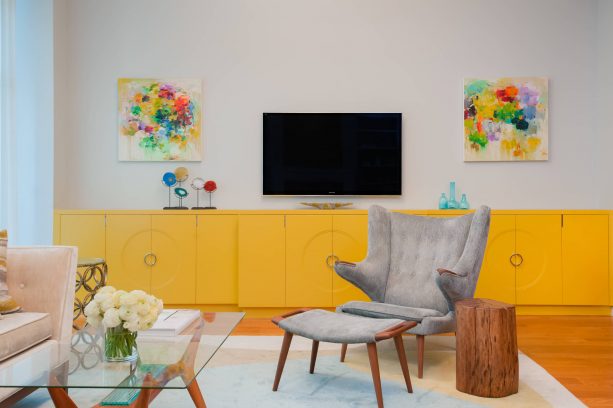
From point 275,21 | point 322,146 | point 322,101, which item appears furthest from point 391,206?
point 275,21

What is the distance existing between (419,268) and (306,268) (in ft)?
3.95

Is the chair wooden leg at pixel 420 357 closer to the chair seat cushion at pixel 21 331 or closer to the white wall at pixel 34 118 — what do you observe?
the chair seat cushion at pixel 21 331

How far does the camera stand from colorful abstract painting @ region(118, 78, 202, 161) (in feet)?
15.8

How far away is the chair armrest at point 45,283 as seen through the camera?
104 inches

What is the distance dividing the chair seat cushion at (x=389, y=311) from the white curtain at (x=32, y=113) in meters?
2.84

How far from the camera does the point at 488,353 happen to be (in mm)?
2625

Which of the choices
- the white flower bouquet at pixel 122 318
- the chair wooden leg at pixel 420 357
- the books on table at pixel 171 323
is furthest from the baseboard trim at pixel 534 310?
the white flower bouquet at pixel 122 318

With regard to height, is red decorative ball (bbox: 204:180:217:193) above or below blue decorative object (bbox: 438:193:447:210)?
above

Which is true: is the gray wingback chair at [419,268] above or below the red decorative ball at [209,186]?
below

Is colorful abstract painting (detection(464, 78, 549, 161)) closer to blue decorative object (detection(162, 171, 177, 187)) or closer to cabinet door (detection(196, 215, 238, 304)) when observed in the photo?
cabinet door (detection(196, 215, 238, 304))

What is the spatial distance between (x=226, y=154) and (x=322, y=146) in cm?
85

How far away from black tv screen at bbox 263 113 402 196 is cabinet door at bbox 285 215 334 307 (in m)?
0.53

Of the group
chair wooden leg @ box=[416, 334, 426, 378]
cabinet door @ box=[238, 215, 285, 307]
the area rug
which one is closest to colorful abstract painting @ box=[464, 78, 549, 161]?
cabinet door @ box=[238, 215, 285, 307]

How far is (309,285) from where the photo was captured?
4379 millimetres
